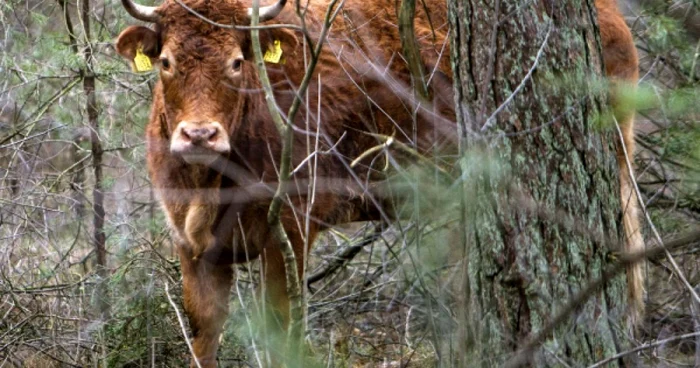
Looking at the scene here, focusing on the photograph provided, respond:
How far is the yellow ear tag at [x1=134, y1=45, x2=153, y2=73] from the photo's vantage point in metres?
5.79

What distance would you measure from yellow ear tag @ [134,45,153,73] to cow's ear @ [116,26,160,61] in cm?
2

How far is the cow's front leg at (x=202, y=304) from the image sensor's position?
18.9 ft

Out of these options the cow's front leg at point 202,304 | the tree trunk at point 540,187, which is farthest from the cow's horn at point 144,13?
the tree trunk at point 540,187

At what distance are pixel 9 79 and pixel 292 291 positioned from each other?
4.08 meters

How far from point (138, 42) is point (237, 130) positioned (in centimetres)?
81

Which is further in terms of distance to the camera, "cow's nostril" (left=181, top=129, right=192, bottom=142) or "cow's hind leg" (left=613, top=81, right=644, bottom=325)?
"cow's nostril" (left=181, top=129, right=192, bottom=142)

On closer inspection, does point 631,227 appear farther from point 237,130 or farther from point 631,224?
point 237,130

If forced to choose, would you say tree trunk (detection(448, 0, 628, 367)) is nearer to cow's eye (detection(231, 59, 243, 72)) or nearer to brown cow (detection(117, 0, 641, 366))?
brown cow (detection(117, 0, 641, 366))

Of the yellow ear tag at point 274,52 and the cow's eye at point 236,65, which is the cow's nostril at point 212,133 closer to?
the cow's eye at point 236,65

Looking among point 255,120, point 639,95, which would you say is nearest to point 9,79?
point 255,120

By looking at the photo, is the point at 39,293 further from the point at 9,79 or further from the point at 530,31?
the point at 530,31

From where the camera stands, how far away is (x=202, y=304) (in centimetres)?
577

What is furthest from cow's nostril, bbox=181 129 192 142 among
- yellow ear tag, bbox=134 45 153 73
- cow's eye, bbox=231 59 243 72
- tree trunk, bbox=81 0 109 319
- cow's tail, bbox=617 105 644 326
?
cow's tail, bbox=617 105 644 326

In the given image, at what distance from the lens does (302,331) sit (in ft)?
12.4
